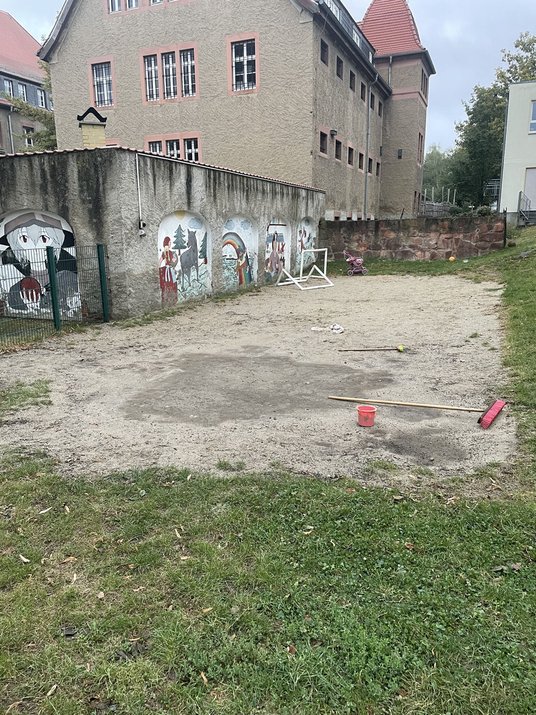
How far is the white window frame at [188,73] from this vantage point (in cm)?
2428

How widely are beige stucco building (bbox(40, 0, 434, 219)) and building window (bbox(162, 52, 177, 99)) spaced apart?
5 cm

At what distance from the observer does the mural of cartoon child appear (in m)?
13.1

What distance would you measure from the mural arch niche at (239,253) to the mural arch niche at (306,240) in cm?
406

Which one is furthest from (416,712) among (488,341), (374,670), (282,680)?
(488,341)

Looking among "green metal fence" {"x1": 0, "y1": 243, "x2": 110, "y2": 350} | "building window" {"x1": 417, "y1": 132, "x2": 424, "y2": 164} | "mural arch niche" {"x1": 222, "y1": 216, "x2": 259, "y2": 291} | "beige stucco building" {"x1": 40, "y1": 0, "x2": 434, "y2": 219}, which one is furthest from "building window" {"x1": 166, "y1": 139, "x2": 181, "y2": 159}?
"building window" {"x1": 417, "y1": 132, "x2": 424, "y2": 164}

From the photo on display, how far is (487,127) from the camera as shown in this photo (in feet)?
139

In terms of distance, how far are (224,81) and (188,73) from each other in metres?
2.03

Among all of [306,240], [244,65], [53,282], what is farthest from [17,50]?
[53,282]

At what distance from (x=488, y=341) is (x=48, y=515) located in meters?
7.66

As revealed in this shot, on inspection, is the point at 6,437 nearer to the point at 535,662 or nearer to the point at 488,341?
the point at 535,662

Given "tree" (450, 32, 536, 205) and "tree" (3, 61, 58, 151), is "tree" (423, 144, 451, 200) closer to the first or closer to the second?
"tree" (450, 32, 536, 205)

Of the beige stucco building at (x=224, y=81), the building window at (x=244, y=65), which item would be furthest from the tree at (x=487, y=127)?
the building window at (x=244, y=65)

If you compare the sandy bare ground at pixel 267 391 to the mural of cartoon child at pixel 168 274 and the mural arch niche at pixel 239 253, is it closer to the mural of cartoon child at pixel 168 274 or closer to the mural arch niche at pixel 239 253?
the mural of cartoon child at pixel 168 274

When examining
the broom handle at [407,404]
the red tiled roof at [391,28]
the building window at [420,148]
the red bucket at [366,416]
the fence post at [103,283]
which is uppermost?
the red tiled roof at [391,28]
